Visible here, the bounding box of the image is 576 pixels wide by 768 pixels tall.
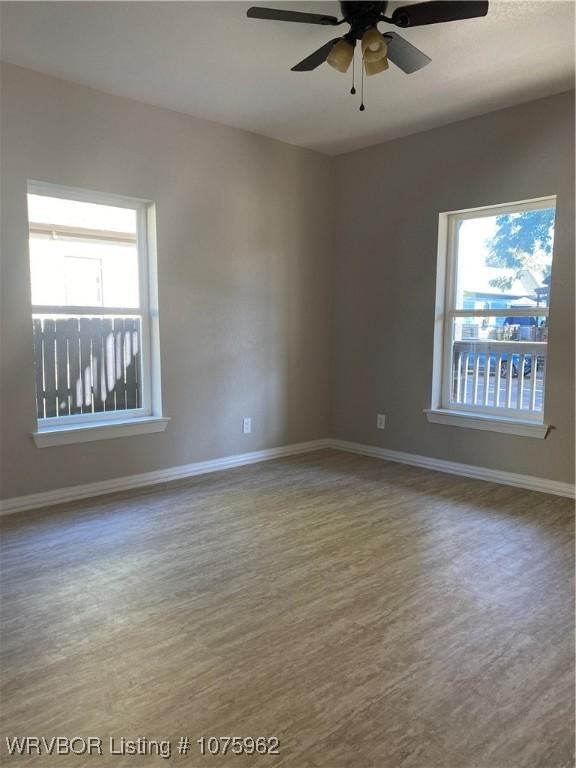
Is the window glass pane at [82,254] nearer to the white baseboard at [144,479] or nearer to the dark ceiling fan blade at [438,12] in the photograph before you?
the white baseboard at [144,479]

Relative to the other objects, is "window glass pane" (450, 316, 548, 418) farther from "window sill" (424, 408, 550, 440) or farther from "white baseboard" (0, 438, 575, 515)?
"white baseboard" (0, 438, 575, 515)

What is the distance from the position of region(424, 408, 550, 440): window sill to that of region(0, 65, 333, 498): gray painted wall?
4.09 ft

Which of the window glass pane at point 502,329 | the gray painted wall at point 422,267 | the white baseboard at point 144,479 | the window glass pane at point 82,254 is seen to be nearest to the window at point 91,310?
the window glass pane at point 82,254

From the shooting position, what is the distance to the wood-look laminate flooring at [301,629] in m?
1.56

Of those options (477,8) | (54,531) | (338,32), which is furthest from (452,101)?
(54,531)

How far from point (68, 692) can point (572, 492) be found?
3.32 meters

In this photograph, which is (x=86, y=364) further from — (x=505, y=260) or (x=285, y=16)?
(x=505, y=260)

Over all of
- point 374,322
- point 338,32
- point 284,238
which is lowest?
point 374,322

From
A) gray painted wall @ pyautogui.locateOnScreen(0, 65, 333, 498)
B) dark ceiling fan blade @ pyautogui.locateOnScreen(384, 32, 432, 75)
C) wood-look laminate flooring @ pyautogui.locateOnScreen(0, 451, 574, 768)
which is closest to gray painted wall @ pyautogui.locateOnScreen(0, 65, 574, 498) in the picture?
gray painted wall @ pyautogui.locateOnScreen(0, 65, 333, 498)

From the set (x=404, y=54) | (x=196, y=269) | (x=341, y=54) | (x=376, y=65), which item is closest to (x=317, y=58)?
(x=341, y=54)

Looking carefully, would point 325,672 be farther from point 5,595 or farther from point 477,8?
point 477,8

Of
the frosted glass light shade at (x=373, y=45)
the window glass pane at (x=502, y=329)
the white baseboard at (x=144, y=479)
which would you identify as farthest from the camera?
the window glass pane at (x=502, y=329)

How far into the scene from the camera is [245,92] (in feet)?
11.6

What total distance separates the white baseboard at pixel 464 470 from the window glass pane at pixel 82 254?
2.44m
